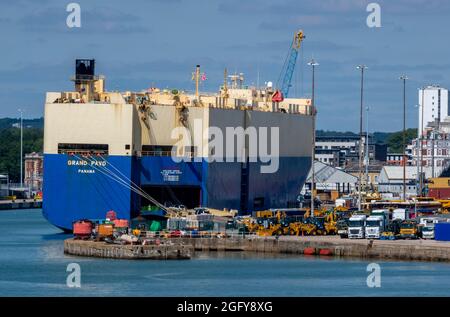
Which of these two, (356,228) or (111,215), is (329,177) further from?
(356,228)

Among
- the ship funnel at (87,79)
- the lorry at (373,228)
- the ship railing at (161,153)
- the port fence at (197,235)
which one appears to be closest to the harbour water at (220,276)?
the port fence at (197,235)

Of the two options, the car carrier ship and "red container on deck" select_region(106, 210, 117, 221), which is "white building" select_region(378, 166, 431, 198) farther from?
"red container on deck" select_region(106, 210, 117, 221)

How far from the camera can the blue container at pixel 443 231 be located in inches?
2562

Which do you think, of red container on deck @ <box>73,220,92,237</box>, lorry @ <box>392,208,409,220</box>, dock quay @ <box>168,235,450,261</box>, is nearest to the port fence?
dock quay @ <box>168,235,450,261</box>

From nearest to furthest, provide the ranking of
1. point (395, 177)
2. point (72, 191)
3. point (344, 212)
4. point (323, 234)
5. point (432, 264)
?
point (432, 264) < point (323, 234) < point (72, 191) < point (344, 212) < point (395, 177)

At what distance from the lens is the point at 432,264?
56.8 meters

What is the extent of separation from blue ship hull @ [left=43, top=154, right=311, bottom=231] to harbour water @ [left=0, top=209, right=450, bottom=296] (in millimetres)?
10875

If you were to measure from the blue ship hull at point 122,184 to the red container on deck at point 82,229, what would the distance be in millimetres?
7821

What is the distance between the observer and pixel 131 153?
7738 cm

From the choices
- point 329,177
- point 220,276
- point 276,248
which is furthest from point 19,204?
point 220,276

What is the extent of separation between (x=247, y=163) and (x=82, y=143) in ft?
50.0

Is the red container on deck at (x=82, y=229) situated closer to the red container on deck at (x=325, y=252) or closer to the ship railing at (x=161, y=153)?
the ship railing at (x=161, y=153)
